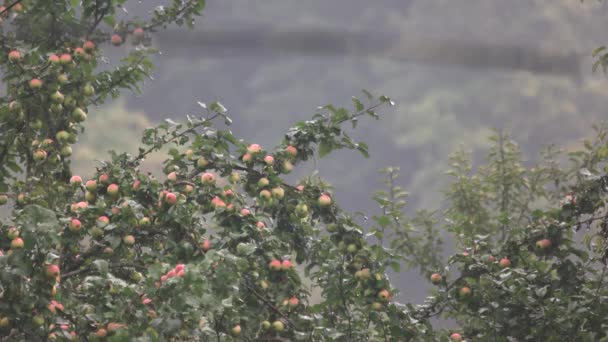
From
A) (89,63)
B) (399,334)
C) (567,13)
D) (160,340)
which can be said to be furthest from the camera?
(567,13)

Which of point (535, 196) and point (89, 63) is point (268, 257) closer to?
point (89, 63)

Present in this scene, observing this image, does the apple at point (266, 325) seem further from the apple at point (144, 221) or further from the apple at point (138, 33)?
the apple at point (138, 33)

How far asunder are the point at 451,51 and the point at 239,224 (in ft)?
3.07

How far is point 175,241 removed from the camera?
200 centimetres

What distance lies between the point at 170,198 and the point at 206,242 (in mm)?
135

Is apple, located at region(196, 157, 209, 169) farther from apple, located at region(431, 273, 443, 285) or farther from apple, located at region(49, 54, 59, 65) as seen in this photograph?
apple, located at region(431, 273, 443, 285)

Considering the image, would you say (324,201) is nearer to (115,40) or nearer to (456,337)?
(456,337)

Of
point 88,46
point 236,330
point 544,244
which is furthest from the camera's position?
point 88,46

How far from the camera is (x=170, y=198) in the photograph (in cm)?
197

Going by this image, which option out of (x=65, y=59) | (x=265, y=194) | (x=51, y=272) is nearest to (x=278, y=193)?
(x=265, y=194)

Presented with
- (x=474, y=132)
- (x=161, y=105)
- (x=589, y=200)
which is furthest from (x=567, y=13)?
(x=589, y=200)

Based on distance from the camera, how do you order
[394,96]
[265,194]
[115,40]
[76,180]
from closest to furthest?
[265,194] < [76,180] < [115,40] < [394,96]

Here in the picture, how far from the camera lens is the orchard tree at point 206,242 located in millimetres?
1731

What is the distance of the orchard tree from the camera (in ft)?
5.68
